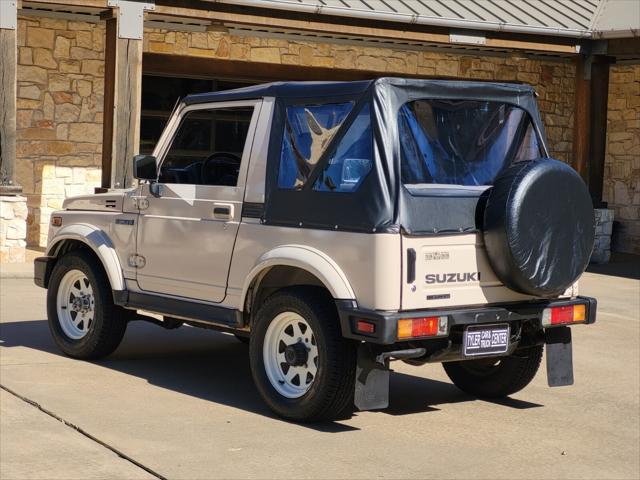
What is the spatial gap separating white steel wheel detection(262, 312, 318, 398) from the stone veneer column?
775cm

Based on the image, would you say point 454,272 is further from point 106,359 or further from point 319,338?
point 106,359

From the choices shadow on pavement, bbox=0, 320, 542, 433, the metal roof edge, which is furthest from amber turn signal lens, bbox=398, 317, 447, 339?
the metal roof edge

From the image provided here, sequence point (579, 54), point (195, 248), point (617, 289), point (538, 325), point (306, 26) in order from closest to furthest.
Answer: point (538, 325), point (195, 248), point (617, 289), point (306, 26), point (579, 54)

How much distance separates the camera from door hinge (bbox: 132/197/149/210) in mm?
8086

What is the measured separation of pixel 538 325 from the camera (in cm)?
710

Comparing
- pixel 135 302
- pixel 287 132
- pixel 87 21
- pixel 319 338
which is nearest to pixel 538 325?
pixel 319 338

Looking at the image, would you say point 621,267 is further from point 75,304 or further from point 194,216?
point 194,216

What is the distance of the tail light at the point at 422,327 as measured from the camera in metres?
6.39

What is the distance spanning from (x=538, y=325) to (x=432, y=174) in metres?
1.16

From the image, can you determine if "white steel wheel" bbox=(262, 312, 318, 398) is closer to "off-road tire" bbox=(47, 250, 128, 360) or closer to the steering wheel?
the steering wheel

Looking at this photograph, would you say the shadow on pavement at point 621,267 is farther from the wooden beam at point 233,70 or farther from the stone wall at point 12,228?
the stone wall at point 12,228

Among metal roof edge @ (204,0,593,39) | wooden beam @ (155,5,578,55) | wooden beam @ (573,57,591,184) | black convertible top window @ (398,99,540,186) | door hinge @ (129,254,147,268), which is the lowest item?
door hinge @ (129,254,147,268)

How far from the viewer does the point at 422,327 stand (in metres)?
6.48

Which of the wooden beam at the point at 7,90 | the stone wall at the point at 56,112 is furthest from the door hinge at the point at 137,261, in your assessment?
the stone wall at the point at 56,112
